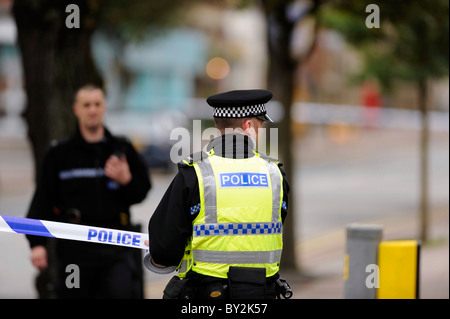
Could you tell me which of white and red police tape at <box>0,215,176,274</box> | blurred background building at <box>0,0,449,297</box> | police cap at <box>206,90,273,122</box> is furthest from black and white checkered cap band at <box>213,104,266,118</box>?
blurred background building at <box>0,0,449,297</box>

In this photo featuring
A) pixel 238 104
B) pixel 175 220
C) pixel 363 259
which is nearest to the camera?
pixel 175 220

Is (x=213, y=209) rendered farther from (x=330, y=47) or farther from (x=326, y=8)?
(x=330, y=47)

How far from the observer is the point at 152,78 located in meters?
40.3

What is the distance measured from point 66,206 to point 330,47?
47.1 m

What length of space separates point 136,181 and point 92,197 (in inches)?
12.8

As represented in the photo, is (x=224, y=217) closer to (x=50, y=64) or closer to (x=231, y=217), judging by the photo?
(x=231, y=217)

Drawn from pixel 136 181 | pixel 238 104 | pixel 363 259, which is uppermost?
pixel 238 104

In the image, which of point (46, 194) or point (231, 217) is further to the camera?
point (46, 194)

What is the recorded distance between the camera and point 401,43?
40.5 feet

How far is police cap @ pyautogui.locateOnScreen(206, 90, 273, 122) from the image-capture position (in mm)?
3674

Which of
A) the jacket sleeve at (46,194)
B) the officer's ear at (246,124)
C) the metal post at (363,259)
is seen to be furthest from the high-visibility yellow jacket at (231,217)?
the metal post at (363,259)

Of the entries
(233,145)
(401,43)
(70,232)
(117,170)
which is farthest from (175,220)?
(401,43)

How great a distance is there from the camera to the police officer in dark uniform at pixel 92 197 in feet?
17.4

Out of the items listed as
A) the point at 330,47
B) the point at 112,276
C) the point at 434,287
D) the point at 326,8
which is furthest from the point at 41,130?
the point at 330,47
